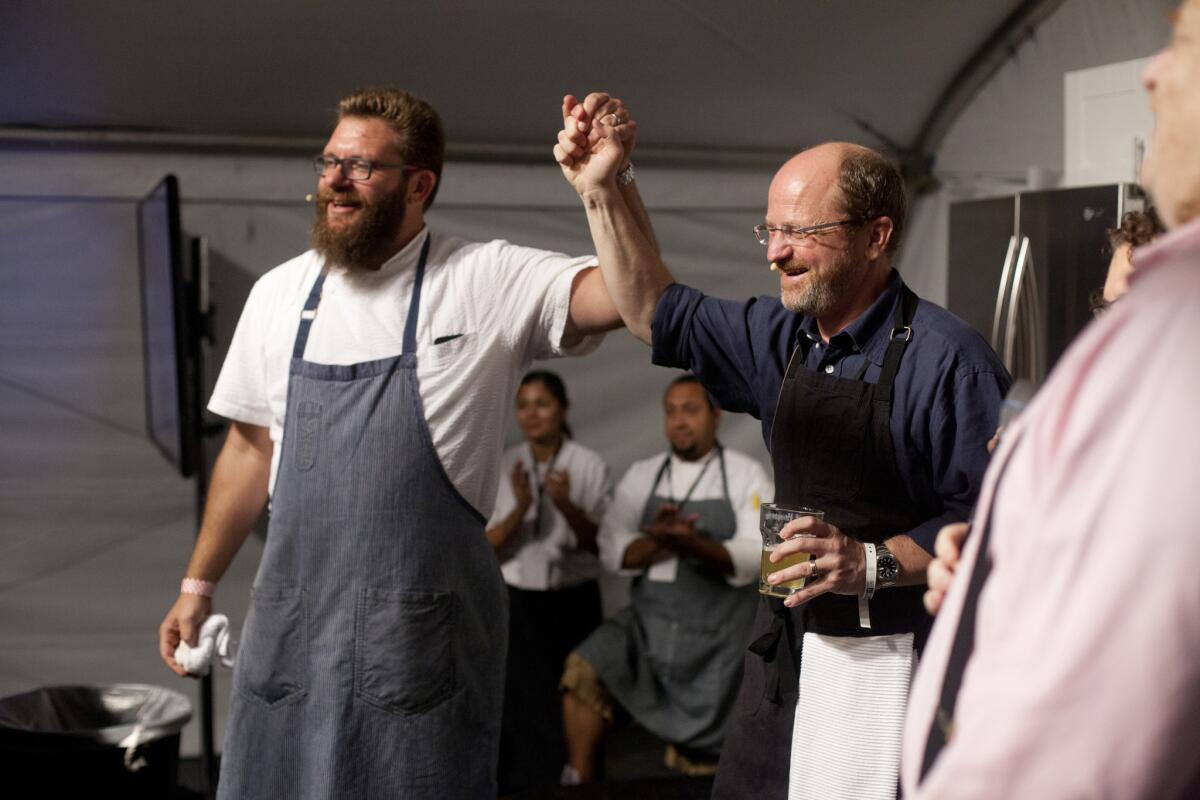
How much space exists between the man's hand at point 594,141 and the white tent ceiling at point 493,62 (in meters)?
1.70

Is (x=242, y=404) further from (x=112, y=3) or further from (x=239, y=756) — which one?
(x=112, y=3)

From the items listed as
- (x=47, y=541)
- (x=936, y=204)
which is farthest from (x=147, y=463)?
(x=936, y=204)

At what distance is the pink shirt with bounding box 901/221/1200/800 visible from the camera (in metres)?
0.83

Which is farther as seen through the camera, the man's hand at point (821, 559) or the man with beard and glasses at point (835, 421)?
the man with beard and glasses at point (835, 421)

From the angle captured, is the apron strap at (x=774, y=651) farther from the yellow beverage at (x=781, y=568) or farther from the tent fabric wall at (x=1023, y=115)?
the tent fabric wall at (x=1023, y=115)

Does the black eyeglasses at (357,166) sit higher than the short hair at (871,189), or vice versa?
the black eyeglasses at (357,166)

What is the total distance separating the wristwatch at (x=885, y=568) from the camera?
186 centimetres

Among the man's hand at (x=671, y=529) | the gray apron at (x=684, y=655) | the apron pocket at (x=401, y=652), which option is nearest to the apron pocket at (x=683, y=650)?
the gray apron at (x=684, y=655)

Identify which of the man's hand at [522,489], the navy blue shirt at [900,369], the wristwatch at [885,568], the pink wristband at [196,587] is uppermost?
the navy blue shirt at [900,369]

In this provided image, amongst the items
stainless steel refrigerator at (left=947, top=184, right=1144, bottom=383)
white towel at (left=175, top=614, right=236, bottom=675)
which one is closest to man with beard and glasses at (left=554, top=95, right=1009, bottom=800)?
white towel at (left=175, top=614, right=236, bottom=675)

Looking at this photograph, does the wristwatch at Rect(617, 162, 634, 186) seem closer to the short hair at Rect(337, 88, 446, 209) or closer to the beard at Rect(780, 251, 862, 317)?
the beard at Rect(780, 251, 862, 317)

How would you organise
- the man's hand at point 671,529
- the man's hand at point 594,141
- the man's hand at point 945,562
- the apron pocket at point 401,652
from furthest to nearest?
the man's hand at point 671,529 → the apron pocket at point 401,652 → the man's hand at point 594,141 → the man's hand at point 945,562

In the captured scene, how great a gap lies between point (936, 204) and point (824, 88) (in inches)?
28.5

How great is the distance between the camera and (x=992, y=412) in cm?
189
